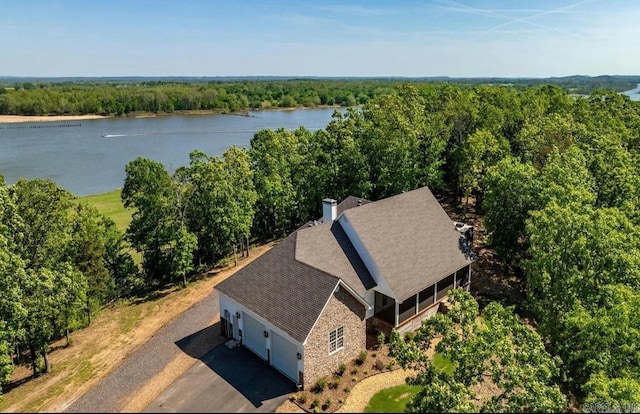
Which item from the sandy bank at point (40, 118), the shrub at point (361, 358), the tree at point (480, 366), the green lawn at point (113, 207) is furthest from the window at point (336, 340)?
the sandy bank at point (40, 118)

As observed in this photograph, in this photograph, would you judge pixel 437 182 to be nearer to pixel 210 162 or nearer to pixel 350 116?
pixel 350 116

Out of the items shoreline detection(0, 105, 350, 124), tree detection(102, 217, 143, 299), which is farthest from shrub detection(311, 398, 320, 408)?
shoreline detection(0, 105, 350, 124)

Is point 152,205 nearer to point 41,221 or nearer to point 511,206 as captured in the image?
point 41,221

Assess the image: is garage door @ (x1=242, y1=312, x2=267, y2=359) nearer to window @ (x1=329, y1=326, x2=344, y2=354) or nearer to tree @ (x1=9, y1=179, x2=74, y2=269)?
window @ (x1=329, y1=326, x2=344, y2=354)

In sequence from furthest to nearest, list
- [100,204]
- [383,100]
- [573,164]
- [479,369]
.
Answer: [100,204] < [383,100] < [573,164] < [479,369]

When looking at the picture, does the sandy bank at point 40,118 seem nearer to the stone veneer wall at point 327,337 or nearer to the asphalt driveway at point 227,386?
the asphalt driveway at point 227,386

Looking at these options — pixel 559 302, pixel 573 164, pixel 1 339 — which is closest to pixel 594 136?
pixel 573 164

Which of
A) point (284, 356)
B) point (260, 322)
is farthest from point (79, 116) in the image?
point (284, 356)
